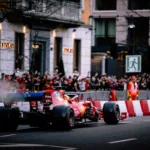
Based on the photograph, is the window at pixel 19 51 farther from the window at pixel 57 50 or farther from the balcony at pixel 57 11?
the window at pixel 57 50

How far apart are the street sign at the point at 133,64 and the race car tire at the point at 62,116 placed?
1105 centimetres

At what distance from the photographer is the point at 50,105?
21594 mm

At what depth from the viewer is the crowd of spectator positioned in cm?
3229

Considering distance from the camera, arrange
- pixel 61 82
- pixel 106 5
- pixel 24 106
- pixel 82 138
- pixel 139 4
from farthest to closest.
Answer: pixel 106 5
pixel 139 4
pixel 61 82
pixel 24 106
pixel 82 138

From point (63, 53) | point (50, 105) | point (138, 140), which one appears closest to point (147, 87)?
point (63, 53)

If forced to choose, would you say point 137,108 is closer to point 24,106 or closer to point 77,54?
point 24,106

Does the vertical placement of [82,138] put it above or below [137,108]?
below

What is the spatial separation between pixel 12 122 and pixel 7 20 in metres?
18.4

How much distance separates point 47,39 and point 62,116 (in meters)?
23.6

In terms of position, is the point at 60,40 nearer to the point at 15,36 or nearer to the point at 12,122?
the point at 15,36

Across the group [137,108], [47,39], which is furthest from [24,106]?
[47,39]

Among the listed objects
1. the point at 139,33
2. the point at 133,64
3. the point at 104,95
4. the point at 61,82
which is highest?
the point at 139,33

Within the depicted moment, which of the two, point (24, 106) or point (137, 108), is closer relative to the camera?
point (24, 106)

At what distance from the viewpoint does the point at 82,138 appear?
61.2 ft
